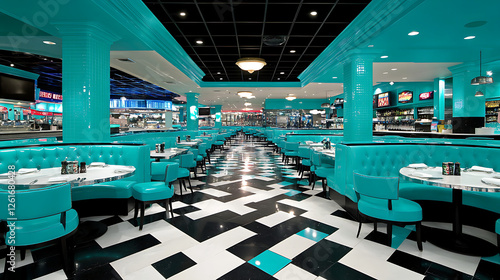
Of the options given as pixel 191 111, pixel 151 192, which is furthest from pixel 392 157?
pixel 191 111

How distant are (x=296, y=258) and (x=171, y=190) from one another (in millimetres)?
1732

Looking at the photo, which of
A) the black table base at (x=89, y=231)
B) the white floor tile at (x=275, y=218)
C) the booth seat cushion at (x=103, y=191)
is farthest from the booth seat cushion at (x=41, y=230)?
the white floor tile at (x=275, y=218)

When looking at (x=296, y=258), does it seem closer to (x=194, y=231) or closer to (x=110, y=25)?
(x=194, y=231)

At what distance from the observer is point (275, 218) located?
3.34 m

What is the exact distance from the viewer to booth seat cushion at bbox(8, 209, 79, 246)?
71.2 inches

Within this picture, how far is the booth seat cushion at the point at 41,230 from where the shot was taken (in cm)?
181

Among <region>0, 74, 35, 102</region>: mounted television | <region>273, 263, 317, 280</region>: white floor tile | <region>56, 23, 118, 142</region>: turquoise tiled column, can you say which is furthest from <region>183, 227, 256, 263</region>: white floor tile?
<region>0, 74, 35, 102</region>: mounted television

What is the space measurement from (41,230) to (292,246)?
7.07 ft

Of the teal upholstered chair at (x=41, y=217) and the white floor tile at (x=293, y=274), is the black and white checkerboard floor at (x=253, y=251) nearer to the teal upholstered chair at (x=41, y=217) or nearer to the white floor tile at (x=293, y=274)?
the white floor tile at (x=293, y=274)

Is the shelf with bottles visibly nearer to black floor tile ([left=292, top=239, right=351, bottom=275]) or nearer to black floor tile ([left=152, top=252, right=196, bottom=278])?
black floor tile ([left=292, top=239, right=351, bottom=275])

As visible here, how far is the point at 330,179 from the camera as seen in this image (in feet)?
13.3

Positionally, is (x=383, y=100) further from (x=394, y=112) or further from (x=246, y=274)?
(x=246, y=274)

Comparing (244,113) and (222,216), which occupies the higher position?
(244,113)

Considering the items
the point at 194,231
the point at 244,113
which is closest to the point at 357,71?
the point at 194,231
